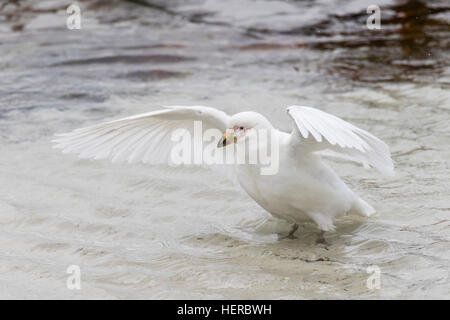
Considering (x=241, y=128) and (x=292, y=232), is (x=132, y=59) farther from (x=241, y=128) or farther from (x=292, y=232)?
(x=241, y=128)

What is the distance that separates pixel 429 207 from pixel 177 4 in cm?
987

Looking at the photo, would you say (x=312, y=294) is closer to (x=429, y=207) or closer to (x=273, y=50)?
(x=429, y=207)

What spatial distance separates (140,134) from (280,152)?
4.15 feet

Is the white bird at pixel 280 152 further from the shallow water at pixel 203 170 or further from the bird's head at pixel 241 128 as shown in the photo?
the shallow water at pixel 203 170

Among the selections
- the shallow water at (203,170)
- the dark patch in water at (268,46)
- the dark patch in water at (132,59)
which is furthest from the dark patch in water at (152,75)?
the dark patch in water at (268,46)

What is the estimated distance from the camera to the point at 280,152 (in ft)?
17.3

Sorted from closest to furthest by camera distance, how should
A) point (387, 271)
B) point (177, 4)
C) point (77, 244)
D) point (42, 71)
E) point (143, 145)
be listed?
point (387, 271) < point (77, 244) < point (143, 145) < point (42, 71) < point (177, 4)

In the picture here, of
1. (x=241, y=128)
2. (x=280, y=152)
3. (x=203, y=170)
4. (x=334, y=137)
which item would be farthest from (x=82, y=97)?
(x=334, y=137)

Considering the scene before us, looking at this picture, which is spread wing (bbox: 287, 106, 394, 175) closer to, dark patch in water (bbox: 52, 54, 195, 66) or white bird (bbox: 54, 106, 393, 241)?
white bird (bbox: 54, 106, 393, 241)

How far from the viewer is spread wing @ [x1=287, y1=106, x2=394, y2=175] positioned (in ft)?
14.3

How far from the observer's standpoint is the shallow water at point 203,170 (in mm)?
5070

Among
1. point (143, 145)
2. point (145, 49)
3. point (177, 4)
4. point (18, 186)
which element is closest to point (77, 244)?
point (143, 145)

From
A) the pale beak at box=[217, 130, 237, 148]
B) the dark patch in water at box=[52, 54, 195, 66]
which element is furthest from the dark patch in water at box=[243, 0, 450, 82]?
the pale beak at box=[217, 130, 237, 148]
